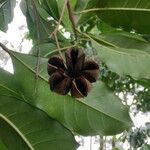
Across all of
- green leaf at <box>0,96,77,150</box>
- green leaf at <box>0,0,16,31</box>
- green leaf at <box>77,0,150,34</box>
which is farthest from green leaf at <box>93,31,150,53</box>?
green leaf at <box>0,0,16,31</box>

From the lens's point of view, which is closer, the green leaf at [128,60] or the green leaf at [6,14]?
the green leaf at [128,60]

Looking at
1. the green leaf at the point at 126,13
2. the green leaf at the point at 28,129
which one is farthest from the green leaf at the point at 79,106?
the green leaf at the point at 126,13

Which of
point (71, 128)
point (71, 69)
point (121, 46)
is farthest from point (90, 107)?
point (71, 69)

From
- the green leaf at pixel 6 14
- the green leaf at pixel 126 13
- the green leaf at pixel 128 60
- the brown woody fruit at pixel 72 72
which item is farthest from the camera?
the green leaf at pixel 6 14

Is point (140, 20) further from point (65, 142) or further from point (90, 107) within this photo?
point (65, 142)

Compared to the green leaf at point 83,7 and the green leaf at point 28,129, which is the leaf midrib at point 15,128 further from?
the green leaf at point 83,7
